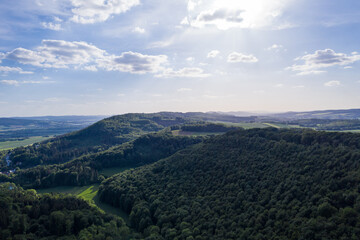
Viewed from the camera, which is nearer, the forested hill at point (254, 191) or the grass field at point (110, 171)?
the forested hill at point (254, 191)

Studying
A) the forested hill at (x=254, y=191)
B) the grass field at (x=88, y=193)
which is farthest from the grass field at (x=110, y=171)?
the forested hill at (x=254, y=191)

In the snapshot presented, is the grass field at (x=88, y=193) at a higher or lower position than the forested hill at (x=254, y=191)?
lower

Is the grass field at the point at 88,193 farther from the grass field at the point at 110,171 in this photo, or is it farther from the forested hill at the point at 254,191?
the grass field at the point at 110,171

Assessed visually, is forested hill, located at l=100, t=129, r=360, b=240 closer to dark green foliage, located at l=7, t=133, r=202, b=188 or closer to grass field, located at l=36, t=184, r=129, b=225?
grass field, located at l=36, t=184, r=129, b=225

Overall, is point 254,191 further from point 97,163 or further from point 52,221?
point 97,163

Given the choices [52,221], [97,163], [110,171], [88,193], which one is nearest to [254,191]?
[52,221]

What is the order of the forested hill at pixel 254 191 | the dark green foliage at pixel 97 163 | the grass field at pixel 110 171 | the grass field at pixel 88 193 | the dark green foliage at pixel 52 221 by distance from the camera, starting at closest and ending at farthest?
the forested hill at pixel 254 191 < the dark green foliage at pixel 52 221 < the grass field at pixel 88 193 < the dark green foliage at pixel 97 163 < the grass field at pixel 110 171

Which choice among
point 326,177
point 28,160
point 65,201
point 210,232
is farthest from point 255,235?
point 28,160
